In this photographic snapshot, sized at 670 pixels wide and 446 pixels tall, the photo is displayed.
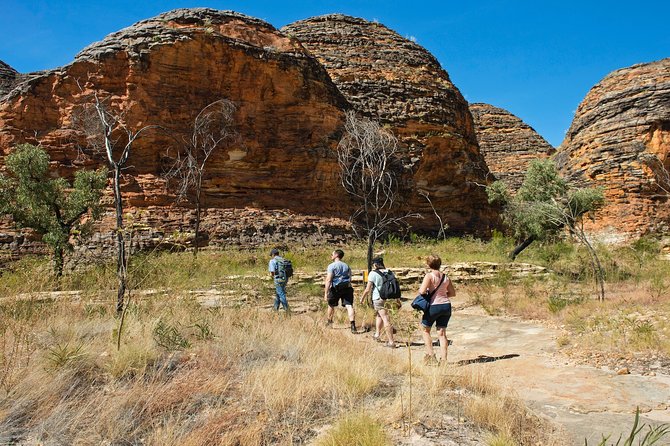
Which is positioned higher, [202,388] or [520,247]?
[520,247]

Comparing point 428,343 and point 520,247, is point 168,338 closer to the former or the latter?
point 428,343

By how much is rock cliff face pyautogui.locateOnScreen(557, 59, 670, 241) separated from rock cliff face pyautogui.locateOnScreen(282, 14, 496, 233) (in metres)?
6.25

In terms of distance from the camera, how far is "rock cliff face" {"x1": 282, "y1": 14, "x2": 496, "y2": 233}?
24062 millimetres

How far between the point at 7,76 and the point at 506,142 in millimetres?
38309

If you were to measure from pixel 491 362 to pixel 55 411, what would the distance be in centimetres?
542

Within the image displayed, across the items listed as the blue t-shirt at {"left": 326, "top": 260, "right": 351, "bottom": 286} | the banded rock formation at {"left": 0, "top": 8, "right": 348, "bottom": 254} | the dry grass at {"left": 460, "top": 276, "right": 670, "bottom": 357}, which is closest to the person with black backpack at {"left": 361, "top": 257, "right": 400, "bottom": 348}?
the blue t-shirt at {"left": 326, "top": 260, "right": 351, "bottom": 286}

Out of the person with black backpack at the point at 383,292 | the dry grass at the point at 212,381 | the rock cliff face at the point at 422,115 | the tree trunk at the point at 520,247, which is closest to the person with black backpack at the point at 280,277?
the dry grass at the point at 212,381

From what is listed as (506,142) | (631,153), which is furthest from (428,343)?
(506,142)

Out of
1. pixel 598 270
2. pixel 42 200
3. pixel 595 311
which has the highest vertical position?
pixel 42 200

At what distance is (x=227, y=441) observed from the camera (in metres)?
3.17

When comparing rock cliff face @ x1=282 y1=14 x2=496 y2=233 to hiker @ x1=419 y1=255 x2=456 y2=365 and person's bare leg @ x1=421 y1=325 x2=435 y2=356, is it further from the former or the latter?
person's bare leg @ x1=421 y1=325 x2=435 y2=356

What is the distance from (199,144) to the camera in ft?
64.6

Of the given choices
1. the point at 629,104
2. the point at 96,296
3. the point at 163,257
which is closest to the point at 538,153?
the point at 629,104

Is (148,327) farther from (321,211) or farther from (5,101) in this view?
(5,101)
